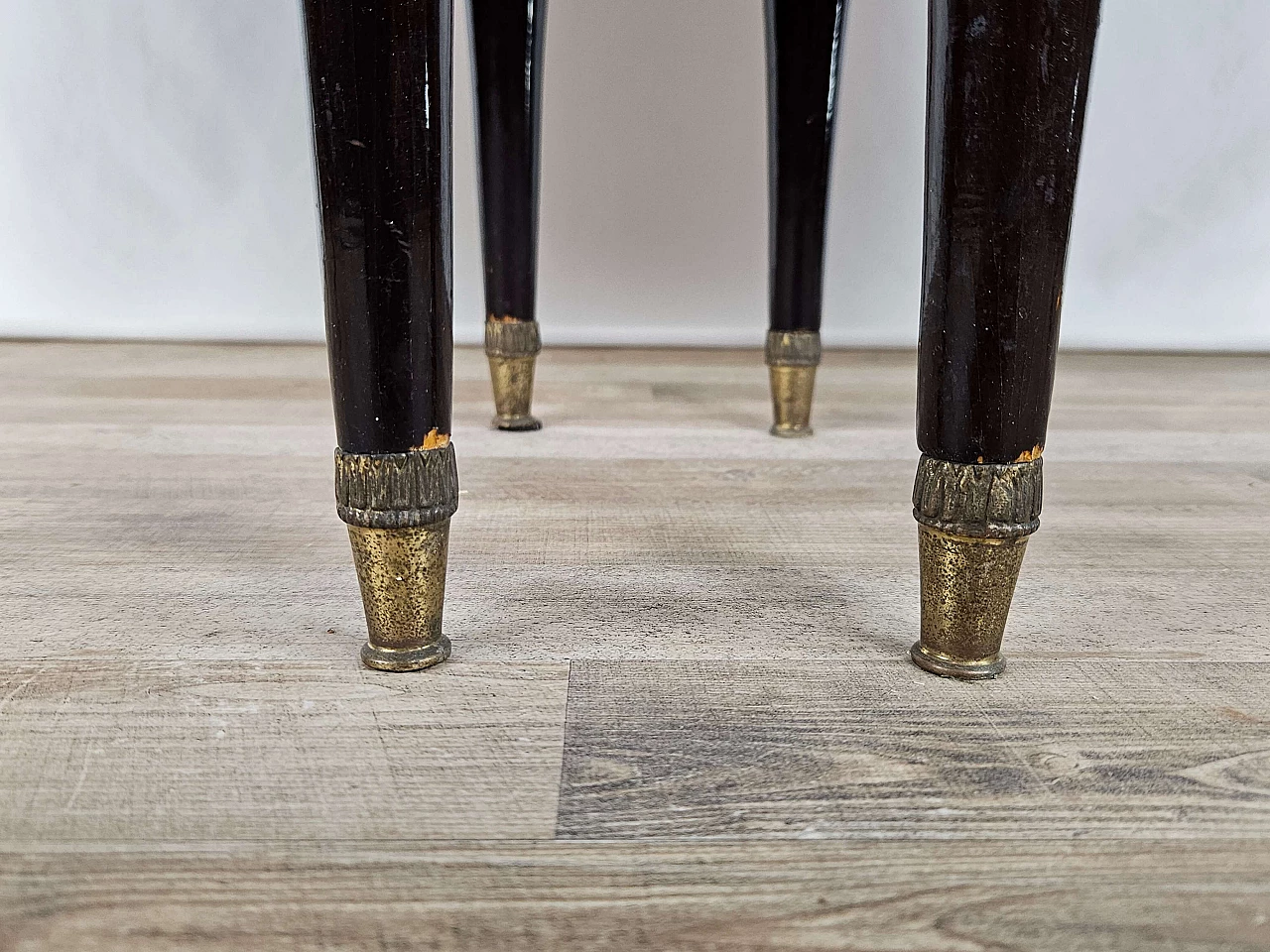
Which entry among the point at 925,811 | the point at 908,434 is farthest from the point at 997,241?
the point at 908,434

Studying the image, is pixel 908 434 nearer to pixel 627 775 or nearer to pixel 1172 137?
pixel 627 775

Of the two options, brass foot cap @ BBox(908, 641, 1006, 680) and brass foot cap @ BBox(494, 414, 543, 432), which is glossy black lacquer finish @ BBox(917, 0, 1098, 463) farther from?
brass foot cap @ BBox(494, 414, 543, 432)

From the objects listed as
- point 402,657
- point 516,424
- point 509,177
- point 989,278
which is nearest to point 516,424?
point 516,424

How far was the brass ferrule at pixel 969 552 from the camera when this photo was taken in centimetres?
54

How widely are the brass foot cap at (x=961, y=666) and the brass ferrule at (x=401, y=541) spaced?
0.25 meters

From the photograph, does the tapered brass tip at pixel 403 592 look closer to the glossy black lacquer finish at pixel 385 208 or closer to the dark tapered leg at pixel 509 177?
the glossy black lacquer finish at pixel 385 208

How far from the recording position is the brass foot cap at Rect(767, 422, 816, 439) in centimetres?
120

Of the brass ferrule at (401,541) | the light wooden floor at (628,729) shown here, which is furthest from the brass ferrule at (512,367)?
the brass ferrule at (401,541)

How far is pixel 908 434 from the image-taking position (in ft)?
4.04

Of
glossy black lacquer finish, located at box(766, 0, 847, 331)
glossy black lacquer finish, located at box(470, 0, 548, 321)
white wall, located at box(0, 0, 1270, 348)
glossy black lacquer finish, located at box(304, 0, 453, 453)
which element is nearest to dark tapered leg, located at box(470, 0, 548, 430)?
glossy black lacquer finish, located at box(470, 0, 548, 321)

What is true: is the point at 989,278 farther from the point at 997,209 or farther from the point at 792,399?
the point at 792,399

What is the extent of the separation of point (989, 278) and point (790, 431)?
0.69 metres

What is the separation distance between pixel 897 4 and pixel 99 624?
1.66 metres

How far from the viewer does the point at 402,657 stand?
579mm
